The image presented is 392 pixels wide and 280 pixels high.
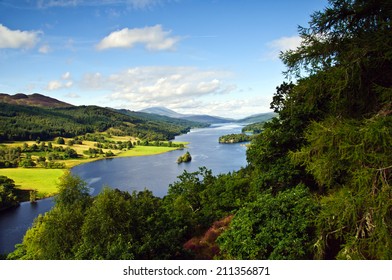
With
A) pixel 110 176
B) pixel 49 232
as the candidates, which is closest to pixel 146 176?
pixel 110 176

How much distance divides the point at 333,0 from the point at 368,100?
227 cm

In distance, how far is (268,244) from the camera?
18.0 ft

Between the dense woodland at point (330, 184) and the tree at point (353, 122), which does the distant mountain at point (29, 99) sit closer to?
the dense woodland at point (330, 184)

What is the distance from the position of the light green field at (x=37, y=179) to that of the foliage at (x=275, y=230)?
24.6m

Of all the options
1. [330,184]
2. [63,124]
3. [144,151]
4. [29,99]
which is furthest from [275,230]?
[29,99]

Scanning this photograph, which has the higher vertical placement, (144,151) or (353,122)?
(353,122)

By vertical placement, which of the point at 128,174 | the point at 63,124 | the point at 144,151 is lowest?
the point at 128,174

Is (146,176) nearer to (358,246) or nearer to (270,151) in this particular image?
(270,151)

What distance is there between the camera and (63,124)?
77500mm

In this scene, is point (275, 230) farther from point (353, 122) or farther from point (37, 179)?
point (37, 179)

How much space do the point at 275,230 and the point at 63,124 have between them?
8288 cm

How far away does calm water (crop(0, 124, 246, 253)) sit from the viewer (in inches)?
1015

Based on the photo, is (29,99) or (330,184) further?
(29,99)

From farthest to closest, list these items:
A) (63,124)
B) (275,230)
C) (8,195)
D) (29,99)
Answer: (29,99) → (63,124) → (8,195) → (275,230)
